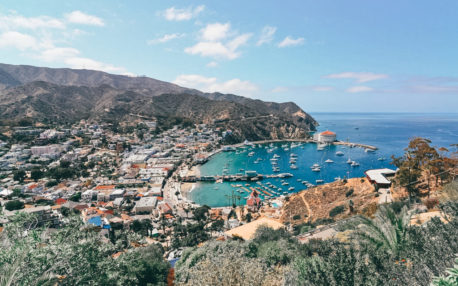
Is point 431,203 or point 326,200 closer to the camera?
point 431,203

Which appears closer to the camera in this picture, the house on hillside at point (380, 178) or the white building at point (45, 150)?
the house on hillside at point (380, 178)

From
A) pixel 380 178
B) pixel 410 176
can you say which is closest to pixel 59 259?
pixel 410 176

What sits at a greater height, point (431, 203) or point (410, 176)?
point (410, 176)

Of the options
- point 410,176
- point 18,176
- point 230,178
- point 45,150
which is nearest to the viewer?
point 410,176

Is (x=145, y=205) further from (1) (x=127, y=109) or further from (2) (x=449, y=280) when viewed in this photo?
(1) (x=127, y=109)

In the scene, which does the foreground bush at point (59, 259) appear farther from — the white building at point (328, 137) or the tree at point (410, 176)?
the white building at point (328, 137)

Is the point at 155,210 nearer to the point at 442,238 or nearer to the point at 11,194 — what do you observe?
the point at 11,194

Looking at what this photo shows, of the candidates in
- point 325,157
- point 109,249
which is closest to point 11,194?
point 109,249

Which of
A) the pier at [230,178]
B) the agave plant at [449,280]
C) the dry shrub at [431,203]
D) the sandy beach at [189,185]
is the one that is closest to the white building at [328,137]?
the pier at [230,178]
